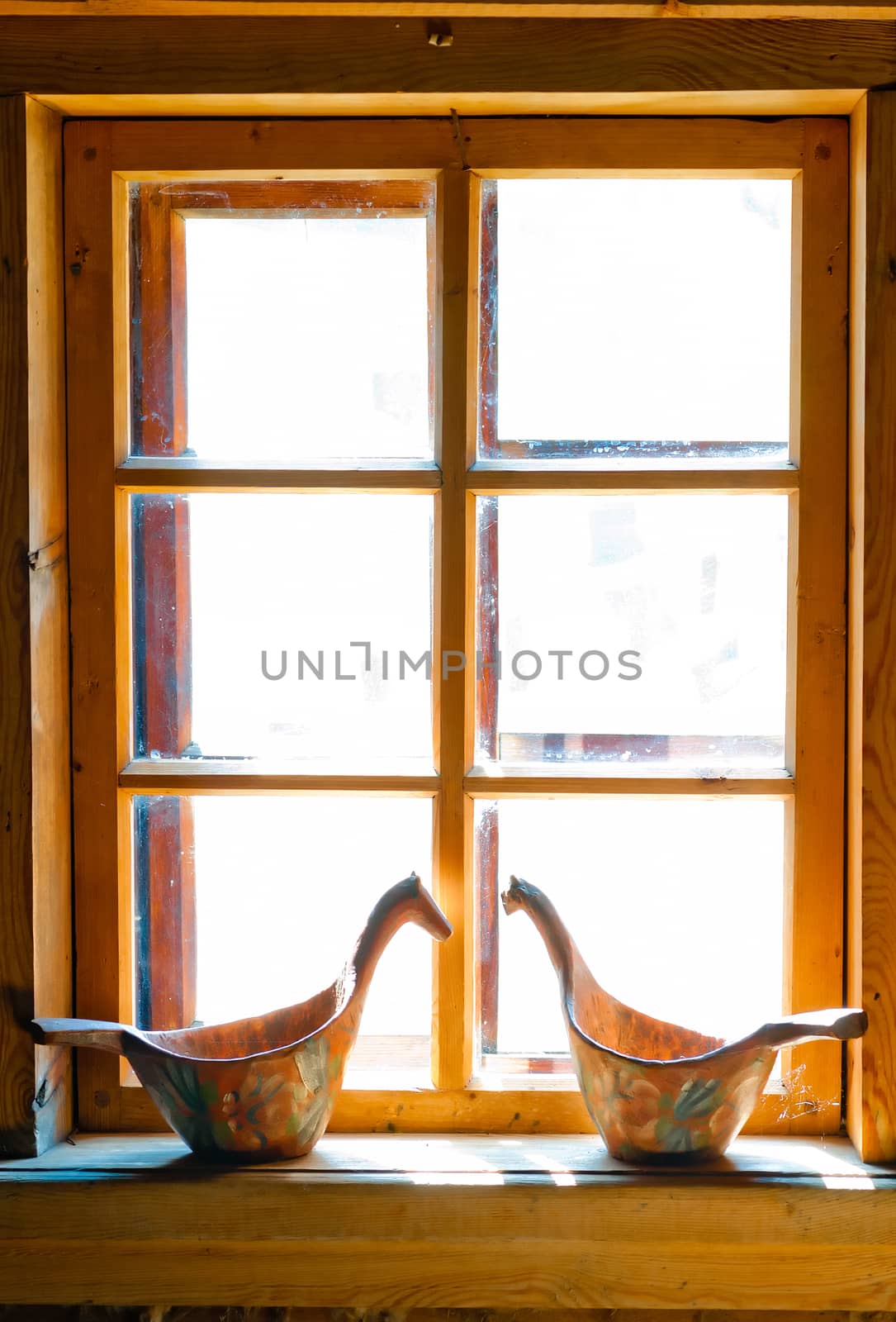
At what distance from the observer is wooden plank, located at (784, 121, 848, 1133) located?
1.04 m

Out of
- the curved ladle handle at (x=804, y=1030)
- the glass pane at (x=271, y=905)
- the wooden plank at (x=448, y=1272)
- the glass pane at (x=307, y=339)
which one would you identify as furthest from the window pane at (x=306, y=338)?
the wooden plank at (x=448, y=1272)

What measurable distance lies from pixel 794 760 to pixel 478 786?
34 centimetres

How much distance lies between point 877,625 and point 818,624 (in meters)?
0.08

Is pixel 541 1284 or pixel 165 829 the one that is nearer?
pixel 541 1284

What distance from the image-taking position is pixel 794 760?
3.48ft

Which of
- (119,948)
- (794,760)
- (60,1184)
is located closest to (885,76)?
(794,760)

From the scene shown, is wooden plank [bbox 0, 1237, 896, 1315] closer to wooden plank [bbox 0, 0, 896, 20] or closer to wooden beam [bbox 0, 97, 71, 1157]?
wooden beam [bbox 0, 97, 71, 1157]

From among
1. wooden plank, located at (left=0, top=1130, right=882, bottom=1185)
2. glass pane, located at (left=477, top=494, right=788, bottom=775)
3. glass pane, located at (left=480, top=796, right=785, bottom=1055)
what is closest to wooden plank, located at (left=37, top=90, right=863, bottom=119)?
glass pane, located at (left=477, top=494, right=788, bottom=775)

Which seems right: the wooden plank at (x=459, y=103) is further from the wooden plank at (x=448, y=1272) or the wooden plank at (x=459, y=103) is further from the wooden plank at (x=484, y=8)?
the wooden plank at (x=448, y=1272)

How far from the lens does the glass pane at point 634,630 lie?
1093 millimetres

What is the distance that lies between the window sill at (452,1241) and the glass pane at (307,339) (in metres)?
0.76

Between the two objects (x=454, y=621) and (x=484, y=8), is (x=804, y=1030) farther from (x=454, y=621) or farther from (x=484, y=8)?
(x=484, y=8)

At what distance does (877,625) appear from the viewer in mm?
989

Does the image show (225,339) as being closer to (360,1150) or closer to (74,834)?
(74,834)
